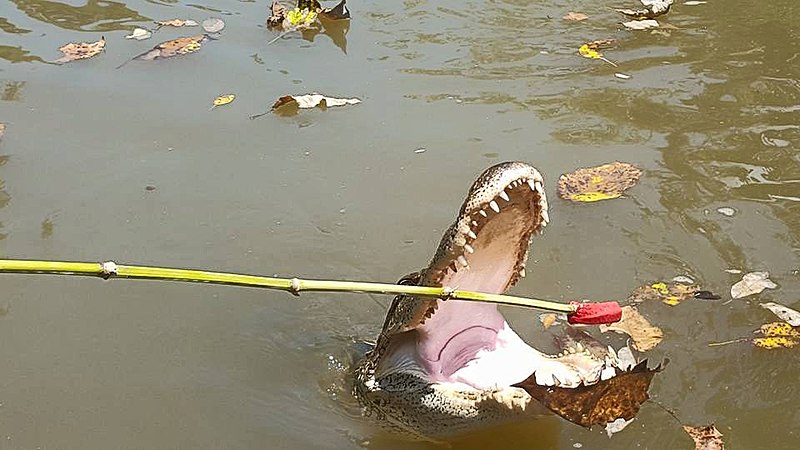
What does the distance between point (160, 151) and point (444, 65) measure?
1.47m

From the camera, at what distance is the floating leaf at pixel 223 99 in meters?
4.34

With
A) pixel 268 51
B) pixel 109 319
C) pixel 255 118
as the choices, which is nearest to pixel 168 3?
pixel 268 51

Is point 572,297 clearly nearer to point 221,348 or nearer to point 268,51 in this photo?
point 221,348

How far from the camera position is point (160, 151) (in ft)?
13.0

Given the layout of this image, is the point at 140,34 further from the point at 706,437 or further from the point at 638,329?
the point at 706,437

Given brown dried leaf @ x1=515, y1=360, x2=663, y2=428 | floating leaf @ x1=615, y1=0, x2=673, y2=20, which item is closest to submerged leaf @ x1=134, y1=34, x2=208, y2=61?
floating leaf @ x1=615, y1=0, x2=673, y2=20

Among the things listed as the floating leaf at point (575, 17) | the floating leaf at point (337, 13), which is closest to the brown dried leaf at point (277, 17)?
the floating leaf at point (337, 13)

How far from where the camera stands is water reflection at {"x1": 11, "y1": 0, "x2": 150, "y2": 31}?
17.0 ft

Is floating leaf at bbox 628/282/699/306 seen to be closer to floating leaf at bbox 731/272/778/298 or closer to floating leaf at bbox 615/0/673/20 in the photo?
floating leaf at bbox 731/272/778/298

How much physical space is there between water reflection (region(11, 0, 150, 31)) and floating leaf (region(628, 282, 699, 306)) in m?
3.30

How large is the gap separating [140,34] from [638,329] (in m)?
3.27

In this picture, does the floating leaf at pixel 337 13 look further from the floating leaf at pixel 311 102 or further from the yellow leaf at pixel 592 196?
the yellow leaf at pixel 592 196

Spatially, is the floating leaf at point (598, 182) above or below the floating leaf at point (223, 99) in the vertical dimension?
above

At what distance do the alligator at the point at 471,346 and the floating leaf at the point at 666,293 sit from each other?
513 millimetres
